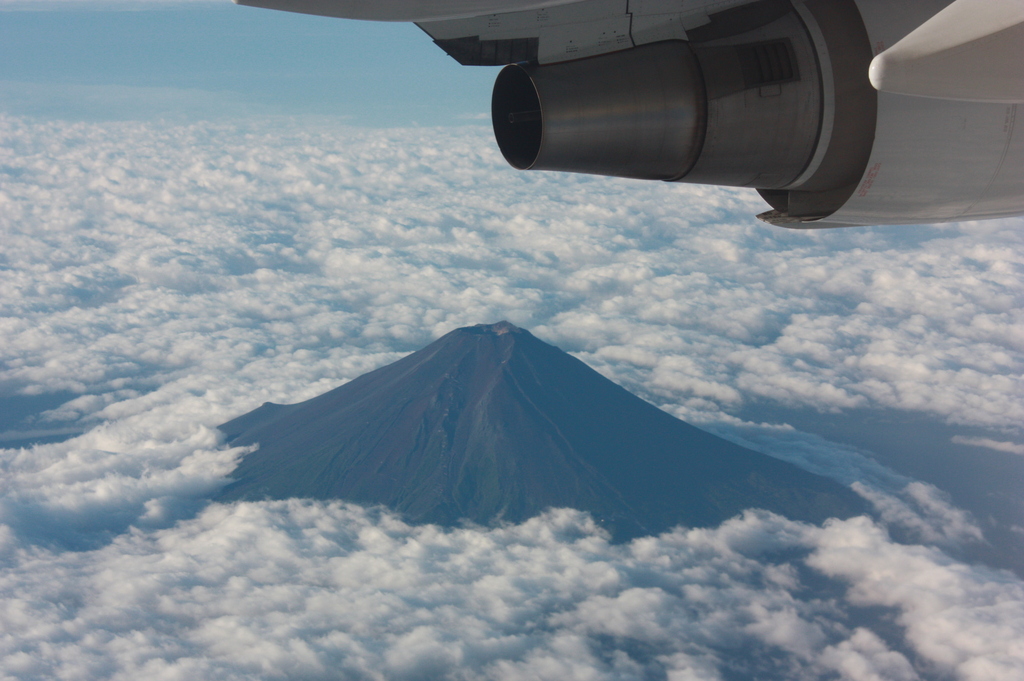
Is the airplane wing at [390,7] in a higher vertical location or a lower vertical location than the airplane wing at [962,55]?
higher

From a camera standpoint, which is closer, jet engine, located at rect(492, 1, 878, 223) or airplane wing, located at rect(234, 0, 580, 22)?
airplane wing, located at rect(234, 0, 580, 22)

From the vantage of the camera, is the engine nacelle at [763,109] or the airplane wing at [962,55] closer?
the airplane wing at [962,55]

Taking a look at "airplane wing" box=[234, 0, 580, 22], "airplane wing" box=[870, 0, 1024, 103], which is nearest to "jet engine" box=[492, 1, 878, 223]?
"airplane wing" box=[234, 0, 580, 22]

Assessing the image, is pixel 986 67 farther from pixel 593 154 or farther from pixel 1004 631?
pixel 1004 631

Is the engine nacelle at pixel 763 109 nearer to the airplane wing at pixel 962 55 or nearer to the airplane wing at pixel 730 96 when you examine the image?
the airplane wing at pixel 730 96

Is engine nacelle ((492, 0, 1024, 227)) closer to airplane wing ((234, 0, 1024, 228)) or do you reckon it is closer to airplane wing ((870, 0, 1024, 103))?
airplane wing ((234, 0, 1024, 228))

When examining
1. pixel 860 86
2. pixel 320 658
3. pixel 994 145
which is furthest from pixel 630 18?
pixel 320 658

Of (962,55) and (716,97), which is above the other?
(716,97)

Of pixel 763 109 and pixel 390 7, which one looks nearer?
pixel 390 7

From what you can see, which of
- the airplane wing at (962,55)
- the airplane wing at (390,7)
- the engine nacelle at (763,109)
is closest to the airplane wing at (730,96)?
the engine nacelle at (763,109)

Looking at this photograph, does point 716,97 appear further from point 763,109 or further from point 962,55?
point 962,55

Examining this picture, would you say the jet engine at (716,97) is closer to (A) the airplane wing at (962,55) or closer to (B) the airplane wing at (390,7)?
(B) the airplane wing at (390,7)

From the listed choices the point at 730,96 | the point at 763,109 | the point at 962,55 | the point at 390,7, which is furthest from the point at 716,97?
the point at 390,7

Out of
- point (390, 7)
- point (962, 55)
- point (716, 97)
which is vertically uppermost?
point (390, 7)
